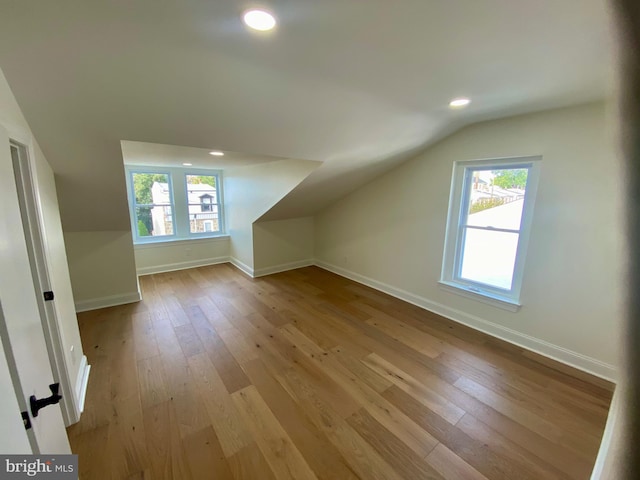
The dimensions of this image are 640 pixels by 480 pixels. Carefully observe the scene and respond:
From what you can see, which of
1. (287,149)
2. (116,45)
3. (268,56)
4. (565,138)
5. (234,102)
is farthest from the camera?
(287,149)

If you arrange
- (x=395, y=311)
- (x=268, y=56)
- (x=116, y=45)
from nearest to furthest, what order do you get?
(x=116, y=45) < (x=268, y=56) < (x=395, y=311)

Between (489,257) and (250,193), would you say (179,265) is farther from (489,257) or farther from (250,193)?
(489,257)

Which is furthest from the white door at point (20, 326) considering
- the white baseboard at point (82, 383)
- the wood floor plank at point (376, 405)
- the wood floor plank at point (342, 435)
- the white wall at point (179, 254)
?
the white wall at point (179, 254)

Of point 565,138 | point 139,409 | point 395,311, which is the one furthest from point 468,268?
point 139,409

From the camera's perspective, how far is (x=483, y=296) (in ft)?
9.57

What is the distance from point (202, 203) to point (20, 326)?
4738mm

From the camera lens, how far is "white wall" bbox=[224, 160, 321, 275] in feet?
11.6

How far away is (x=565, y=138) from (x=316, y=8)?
7.82ft

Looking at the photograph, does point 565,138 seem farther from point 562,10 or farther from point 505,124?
point 562,10

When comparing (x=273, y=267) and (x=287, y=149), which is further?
(x=273, y=267)

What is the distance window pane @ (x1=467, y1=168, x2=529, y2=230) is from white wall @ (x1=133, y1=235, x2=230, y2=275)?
4396mm

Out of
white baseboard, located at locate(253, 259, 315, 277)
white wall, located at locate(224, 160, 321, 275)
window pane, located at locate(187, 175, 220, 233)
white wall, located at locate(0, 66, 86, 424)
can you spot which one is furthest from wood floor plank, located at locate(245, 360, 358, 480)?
window pane, located at locate(187, 175, 220, 233)

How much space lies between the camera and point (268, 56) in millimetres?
1372

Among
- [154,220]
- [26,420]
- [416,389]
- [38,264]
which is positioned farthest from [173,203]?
[416,389]
